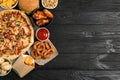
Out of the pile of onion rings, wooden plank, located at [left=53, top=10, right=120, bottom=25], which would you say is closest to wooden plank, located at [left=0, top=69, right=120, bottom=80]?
the pile of onion rings

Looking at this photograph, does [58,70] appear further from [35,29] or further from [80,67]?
[35,29]

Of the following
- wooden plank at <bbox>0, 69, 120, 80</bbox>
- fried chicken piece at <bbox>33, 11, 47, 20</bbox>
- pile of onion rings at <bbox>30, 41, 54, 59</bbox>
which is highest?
fried chicken piece at <bbox>33, 11, 47, 20</bbox>

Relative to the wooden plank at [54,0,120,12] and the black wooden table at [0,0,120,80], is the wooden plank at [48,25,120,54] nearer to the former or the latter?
the black wooden table at [0,0,120,80]

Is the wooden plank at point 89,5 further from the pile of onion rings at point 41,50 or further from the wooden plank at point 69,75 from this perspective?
the wooden plank at point 69,75

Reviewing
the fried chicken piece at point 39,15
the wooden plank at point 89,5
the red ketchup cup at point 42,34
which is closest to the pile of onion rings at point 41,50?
the red ketchup cup at point 42,34

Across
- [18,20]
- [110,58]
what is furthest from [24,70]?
[110,58]

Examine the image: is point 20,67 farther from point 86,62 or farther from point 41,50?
point 86,62
